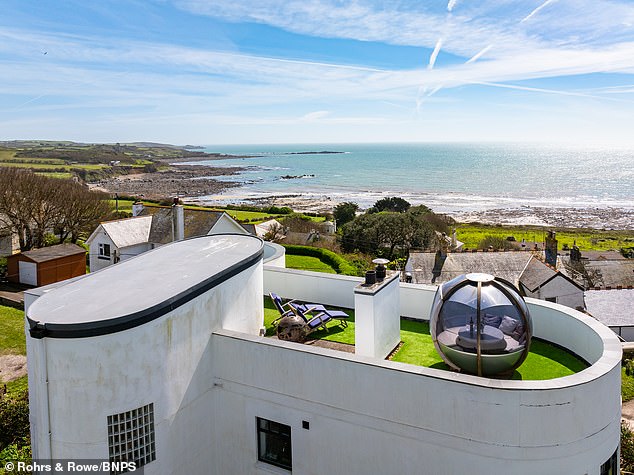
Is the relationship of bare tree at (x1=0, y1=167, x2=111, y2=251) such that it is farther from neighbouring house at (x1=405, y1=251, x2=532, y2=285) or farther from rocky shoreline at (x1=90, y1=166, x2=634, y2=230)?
rocky shoreline at (x1=90, y1=166, x2=634, y2=230)

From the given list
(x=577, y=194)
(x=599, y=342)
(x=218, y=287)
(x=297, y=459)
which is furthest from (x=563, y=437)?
(x=577, y=194)

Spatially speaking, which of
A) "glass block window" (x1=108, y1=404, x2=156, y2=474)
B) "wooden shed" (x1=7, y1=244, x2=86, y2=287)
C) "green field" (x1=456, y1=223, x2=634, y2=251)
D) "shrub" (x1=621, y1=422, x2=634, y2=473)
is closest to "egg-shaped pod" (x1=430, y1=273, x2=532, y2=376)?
"glass block window" (x1=108, y1=404, x2=156, y2=474)

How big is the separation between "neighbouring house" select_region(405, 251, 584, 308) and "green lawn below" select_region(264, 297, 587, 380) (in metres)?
20.6

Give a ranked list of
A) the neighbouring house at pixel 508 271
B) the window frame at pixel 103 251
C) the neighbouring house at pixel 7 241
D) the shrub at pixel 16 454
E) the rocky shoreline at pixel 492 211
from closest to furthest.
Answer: the shrub at pixel 16 454
the neighbouring house at pixel 508 271
the window frame at pixel 103 251
the neighbouring house at pixel 7 241
the rocky shoreline at pixel 492 211

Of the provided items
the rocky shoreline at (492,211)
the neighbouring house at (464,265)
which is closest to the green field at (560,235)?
the rocky shoreline at (492,211)

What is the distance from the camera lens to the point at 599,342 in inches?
397

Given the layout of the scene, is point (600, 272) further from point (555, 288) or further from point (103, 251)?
point (103, 251)

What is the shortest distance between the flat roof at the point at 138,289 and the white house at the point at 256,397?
0.13ft

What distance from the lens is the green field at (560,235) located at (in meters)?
64.6

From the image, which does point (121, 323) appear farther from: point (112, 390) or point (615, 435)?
point (615, 435)

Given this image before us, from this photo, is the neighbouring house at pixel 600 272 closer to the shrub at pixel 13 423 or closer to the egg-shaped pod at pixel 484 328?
the egg-shaped pod at pixel 484 328

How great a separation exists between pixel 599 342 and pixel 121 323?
9.28m

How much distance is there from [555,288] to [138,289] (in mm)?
27903

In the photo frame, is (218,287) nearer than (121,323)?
No
